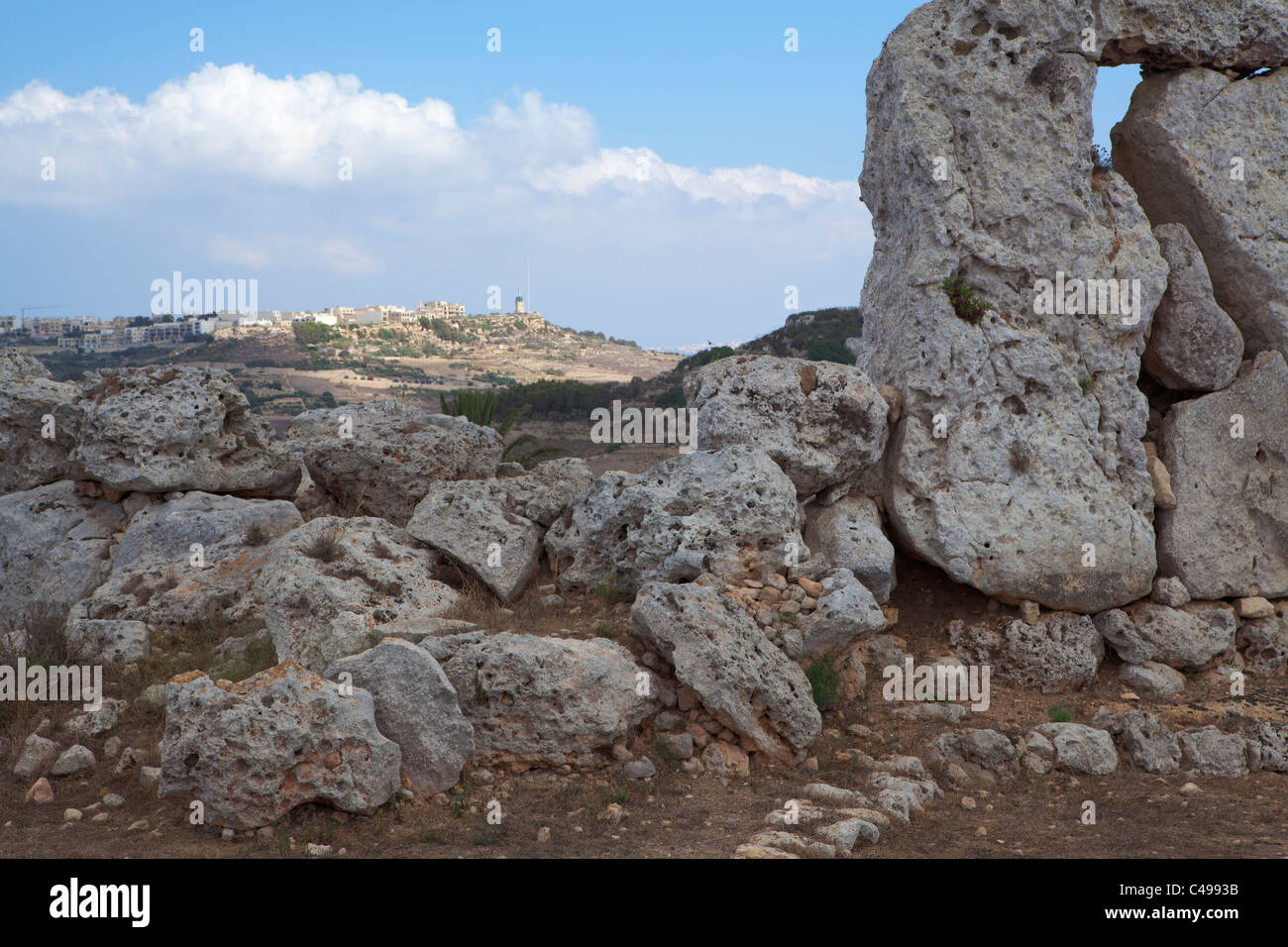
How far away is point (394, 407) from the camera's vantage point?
11.1m

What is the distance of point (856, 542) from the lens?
8.89m

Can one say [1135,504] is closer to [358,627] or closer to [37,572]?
[358,627]

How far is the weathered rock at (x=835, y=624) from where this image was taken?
7543mm

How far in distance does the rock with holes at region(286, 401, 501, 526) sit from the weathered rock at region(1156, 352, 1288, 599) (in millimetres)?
7019

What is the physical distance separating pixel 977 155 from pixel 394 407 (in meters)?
6.69

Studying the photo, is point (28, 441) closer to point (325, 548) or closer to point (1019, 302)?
point (325, 548)

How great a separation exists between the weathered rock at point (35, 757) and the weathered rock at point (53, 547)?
3216 mm

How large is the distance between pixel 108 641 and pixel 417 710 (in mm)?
3486

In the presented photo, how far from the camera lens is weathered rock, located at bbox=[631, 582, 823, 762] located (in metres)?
6.86

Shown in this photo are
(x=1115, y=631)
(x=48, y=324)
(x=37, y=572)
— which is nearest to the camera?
(x=1115, y=631)

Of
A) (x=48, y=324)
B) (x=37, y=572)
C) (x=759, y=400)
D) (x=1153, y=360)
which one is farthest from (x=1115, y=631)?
(x=48, y=324)

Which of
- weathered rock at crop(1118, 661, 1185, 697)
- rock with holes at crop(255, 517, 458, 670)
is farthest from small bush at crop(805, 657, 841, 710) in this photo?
weathered rock at crop(1118, 661, 1185, 697)

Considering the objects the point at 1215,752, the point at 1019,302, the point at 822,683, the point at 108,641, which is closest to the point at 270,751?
the point at 108,641

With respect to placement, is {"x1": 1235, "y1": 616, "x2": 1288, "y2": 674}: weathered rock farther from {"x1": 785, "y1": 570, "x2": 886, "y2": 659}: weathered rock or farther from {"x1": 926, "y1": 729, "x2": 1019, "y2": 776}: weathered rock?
{"x1": 785, "y1": 570, "x2": 886, "y2": 659}: weathered rock
